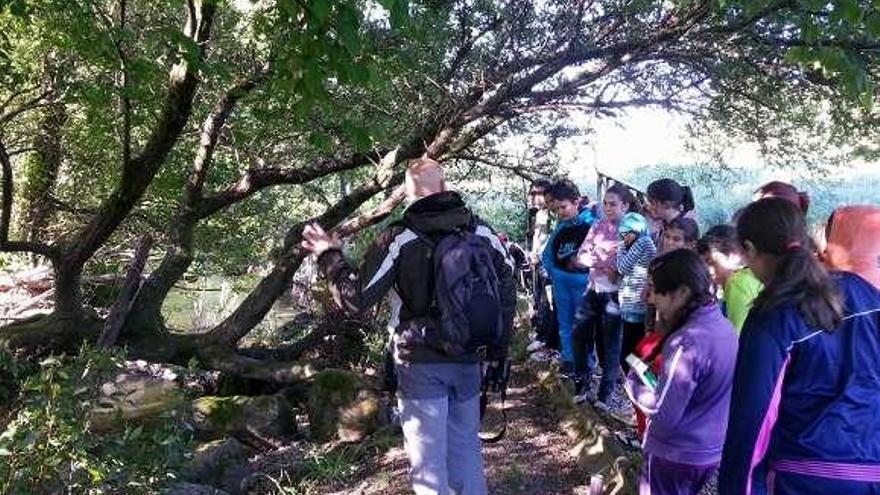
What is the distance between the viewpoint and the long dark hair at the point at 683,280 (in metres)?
3.12

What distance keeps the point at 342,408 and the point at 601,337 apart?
2.70 meters

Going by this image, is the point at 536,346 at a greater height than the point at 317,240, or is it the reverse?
the point at 317,240

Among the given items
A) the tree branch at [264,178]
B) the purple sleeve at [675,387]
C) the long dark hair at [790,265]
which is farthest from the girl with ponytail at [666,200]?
the tree branch at [264,178]

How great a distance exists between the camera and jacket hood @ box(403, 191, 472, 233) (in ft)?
11.5

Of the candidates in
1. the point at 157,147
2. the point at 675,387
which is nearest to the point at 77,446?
the point at 675,387

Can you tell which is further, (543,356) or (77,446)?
(543,356)

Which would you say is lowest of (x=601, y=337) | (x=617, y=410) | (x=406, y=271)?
(x=617, y=410)

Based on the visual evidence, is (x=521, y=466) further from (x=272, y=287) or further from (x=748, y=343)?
(x=272, y=287)

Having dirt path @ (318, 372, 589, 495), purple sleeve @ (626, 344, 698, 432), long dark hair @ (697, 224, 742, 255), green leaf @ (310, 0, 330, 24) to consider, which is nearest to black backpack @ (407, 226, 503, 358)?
purple sleeve @ (626, 344, 698, 432)

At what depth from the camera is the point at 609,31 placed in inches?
280

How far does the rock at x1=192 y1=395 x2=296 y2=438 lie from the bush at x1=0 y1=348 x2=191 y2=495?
371cm

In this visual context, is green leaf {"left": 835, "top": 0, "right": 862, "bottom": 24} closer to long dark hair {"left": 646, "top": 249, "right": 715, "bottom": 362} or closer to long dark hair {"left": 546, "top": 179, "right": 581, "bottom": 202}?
long dark hair {"left": 646, "top": 249, "right": 715, "bottom": 362}

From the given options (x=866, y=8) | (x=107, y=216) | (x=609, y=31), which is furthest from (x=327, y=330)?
(x=866, y=8)

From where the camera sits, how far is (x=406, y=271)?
3.48 metres
